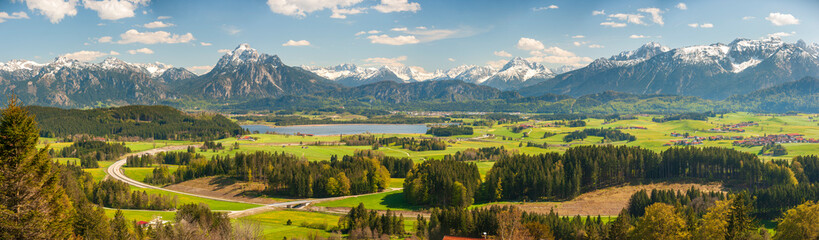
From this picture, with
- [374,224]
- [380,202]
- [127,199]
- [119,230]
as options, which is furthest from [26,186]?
[127,199]

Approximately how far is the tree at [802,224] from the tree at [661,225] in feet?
44.5

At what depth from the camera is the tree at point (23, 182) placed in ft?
74.3

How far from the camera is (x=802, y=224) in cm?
5212

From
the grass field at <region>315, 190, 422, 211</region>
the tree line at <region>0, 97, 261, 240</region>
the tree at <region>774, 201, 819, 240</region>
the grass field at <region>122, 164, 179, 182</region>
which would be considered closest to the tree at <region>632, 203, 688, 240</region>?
the tree at <region>774, 201, 819, 240</region>

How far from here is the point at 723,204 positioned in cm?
5206

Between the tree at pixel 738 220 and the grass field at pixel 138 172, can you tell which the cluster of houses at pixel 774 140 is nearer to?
the tree at pixel 738 220

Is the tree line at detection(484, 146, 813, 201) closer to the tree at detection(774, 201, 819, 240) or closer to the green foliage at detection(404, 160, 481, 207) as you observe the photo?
the green foliage at detection(404, 160, 481, 207)

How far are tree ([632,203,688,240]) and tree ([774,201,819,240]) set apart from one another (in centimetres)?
1356

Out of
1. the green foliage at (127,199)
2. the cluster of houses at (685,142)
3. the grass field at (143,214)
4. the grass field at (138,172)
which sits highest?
the cluster of houses at (685,142)

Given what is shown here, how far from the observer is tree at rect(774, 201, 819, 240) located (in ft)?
169

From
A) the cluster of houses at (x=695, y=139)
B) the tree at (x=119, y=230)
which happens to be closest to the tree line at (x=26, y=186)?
the tree at (x=119, y=230)

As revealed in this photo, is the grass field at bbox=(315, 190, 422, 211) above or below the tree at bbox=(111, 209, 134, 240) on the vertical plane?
below

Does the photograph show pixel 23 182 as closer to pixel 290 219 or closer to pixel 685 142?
pixel 290 219

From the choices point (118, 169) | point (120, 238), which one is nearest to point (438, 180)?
point (120, 238)
